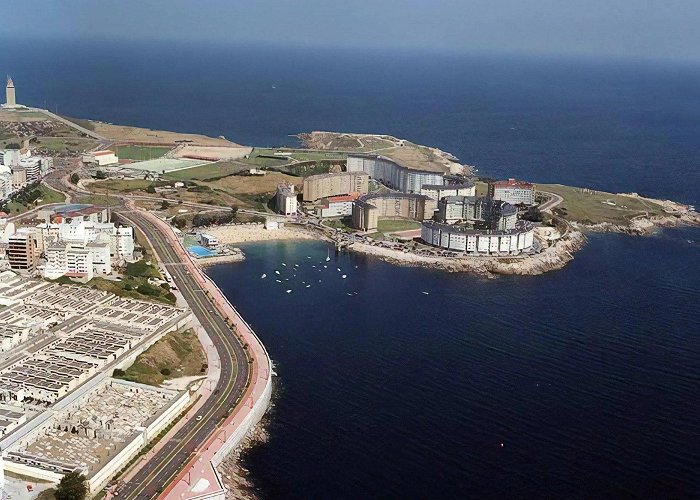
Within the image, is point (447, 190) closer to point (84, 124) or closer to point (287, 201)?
point (287, 201)

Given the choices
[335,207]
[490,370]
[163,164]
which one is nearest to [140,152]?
[163,164]

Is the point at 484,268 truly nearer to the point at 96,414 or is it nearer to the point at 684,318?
Answer: the point at 684,318

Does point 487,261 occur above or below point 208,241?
below

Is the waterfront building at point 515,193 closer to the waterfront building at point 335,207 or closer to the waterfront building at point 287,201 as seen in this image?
the waterfront building at point 335,207

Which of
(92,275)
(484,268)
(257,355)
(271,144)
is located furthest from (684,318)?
(271,144)

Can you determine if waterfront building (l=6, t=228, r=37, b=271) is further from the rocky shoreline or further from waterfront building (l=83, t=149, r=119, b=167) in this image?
waterfront building (l=83, t=149, r=119, b=167)

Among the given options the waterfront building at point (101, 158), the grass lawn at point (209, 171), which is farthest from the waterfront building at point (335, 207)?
the waterfront building at point (101, 158)
